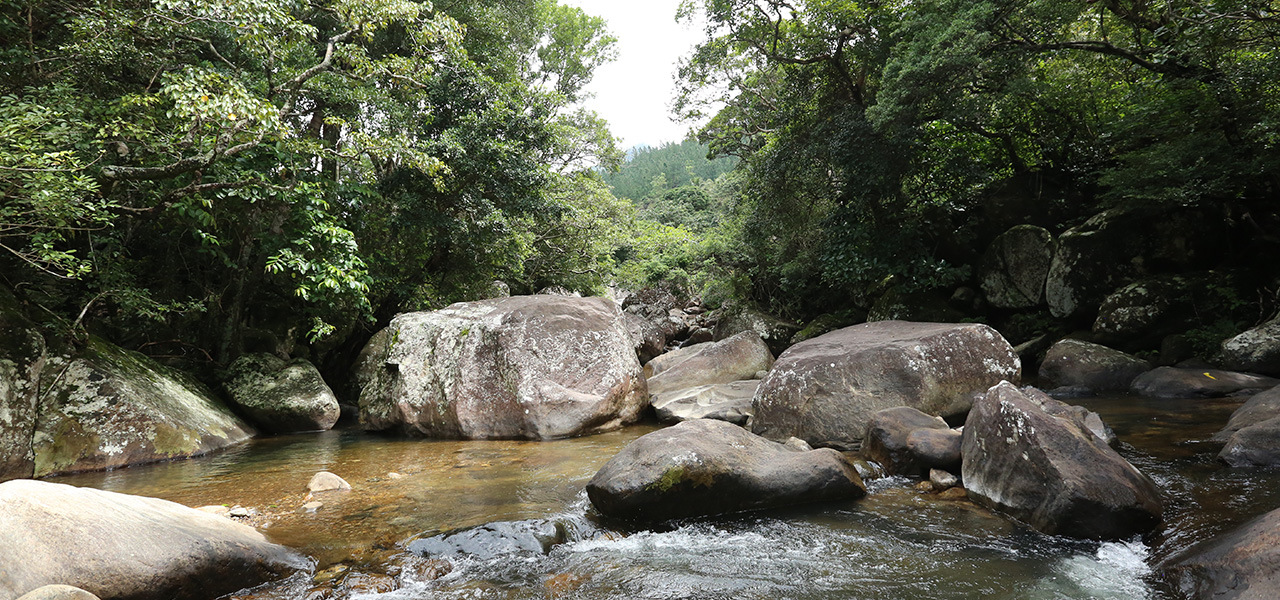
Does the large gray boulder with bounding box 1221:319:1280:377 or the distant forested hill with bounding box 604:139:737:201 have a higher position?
the distant forested hill with bounding box 604:139:737:201

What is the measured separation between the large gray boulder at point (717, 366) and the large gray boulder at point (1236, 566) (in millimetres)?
7864

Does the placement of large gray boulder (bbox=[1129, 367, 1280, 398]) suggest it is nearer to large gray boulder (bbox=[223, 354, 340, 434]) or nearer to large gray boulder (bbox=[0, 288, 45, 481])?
large gray boulder (bbox=[223, 354, 340, 434])

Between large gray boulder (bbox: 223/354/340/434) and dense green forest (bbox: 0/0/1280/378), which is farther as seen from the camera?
large gray boulder (bbox: 223/354/340/434)

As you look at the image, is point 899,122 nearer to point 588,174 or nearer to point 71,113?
point 588,174

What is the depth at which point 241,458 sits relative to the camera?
309 inches

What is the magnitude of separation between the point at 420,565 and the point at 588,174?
637 inches

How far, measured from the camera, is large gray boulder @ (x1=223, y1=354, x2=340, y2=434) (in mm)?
10133

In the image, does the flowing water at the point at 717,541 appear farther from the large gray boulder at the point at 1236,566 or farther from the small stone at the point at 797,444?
the small stone at the point at 797,444

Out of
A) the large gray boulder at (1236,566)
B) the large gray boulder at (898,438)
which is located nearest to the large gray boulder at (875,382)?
the large gray boulder at (898,438)

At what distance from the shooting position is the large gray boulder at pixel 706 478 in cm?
476

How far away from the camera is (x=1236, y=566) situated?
3.01 meters

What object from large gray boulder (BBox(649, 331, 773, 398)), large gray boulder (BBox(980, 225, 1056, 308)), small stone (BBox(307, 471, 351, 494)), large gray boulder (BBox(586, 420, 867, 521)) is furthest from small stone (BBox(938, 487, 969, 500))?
large gray boulder (BBox(980, 225, 1056, 308))

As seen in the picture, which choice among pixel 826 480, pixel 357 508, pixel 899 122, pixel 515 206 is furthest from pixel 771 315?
pixel 357 508

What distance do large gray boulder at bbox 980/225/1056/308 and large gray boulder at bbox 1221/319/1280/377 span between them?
12.9ft
